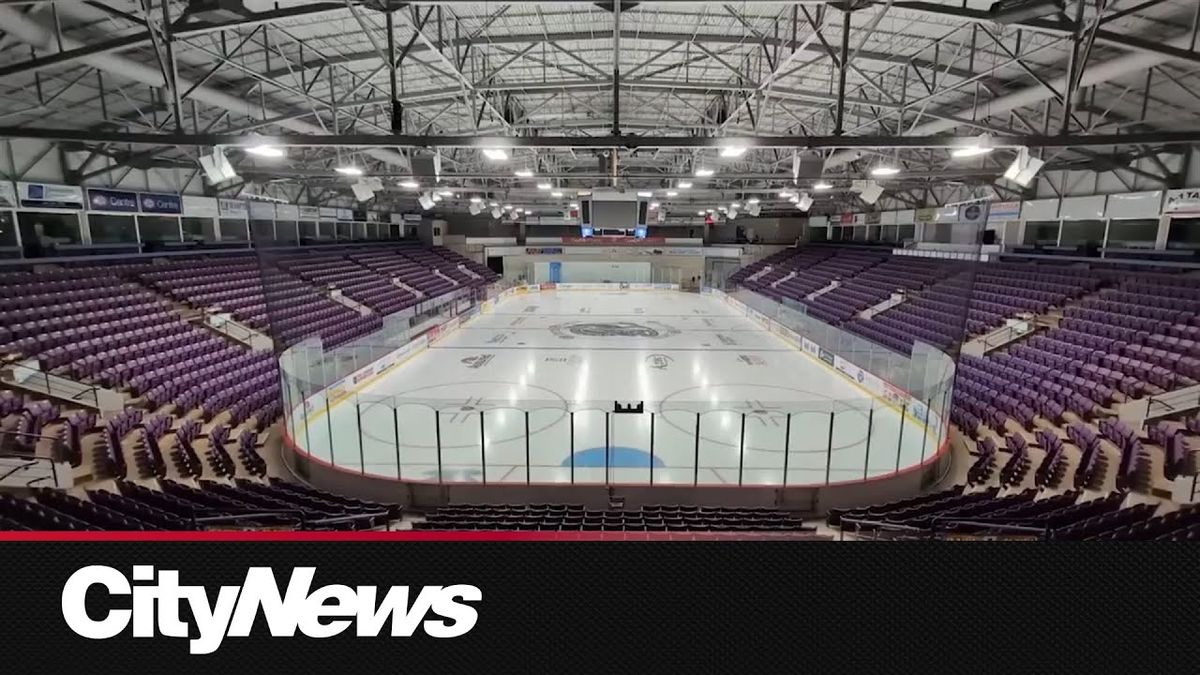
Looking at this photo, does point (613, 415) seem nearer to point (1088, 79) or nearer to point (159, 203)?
point (1088, 79)

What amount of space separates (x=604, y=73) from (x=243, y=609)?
1266cm

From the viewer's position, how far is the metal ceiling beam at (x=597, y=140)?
262 inches

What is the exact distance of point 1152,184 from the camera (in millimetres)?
16609

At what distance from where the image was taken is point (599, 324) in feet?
81.8

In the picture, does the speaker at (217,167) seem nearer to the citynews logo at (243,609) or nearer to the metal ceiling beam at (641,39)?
the metal ceiling beam at (641,39)

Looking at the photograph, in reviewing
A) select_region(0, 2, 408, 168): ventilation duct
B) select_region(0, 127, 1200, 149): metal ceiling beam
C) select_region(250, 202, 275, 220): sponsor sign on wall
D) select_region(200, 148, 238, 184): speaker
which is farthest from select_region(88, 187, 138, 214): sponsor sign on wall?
select_region(200, 148, 238, 184): speaker

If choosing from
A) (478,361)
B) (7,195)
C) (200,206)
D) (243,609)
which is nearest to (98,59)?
(7,195)

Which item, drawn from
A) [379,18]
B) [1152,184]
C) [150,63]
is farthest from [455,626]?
[1152,184]

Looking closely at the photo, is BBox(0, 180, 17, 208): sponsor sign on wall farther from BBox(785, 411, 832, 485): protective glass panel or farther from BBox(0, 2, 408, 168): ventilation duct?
BBox(785, 411, 832, 485): protective glass panel

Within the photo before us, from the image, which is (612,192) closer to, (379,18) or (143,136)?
(379,18)

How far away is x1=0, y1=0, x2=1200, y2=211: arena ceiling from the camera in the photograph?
7.09 meters

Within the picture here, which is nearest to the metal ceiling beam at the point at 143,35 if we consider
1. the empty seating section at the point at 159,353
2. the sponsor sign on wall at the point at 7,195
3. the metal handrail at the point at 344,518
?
the empty seating section at the point at 159,353

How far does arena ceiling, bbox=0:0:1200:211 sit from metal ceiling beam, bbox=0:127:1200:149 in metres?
0.03

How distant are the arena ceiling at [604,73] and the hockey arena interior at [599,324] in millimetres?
97
